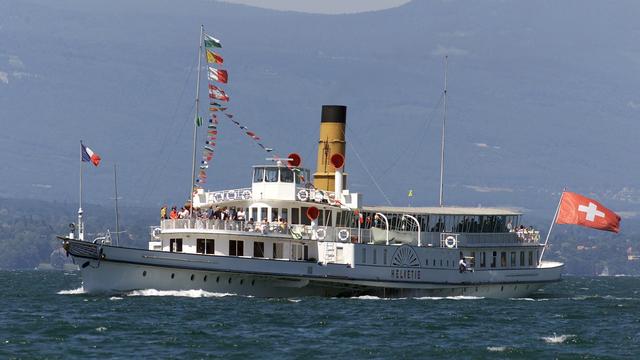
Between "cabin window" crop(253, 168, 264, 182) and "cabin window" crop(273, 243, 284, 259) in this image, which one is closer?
"cabin window" crop(273, 243, 284, 259)

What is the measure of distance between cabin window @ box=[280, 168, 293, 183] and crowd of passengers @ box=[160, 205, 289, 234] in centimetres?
210

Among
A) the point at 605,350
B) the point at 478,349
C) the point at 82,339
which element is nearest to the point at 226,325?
the point at 82,339

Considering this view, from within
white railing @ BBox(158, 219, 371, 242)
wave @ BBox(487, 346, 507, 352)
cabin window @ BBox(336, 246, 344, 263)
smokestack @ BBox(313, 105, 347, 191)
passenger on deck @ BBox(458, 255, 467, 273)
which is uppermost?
smokestack @ BBox(313, 105, 347, 191)

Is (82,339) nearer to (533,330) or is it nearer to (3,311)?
(3,311)

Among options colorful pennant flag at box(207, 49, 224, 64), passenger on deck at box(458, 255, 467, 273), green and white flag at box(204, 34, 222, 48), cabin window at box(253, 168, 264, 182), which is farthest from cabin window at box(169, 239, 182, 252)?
passenger on deck at box(458, 255, 467, 273)

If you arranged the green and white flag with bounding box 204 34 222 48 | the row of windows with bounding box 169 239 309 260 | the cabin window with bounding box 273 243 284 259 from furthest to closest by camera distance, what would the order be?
the green and white flag with bounding box 204 34 222 48
the cabin window with bounding box 273 243 284 259
the row of windows with bounding box 169 239 309 260

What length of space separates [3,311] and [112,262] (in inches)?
226

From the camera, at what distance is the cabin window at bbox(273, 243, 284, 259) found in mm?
72812

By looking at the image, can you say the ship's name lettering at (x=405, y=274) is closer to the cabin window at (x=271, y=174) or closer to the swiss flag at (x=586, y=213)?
the cabin window at (x=271, y=174)

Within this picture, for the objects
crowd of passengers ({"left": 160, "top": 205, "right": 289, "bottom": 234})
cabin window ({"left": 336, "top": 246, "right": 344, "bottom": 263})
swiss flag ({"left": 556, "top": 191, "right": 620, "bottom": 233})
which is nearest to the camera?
crowd of passengers ({"left": 160, "top": 205, "right": 289, "bottom": 234})

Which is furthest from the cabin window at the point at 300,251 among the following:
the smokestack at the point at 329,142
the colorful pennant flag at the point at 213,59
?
the colorful pennant flag at the point at 213,59

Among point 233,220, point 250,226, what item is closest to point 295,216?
point 250,226

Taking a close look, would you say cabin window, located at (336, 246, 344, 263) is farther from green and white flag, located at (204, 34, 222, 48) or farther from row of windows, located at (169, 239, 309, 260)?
green and white flag, located at (204, 34, 222, 48)

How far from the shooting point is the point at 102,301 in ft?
223
